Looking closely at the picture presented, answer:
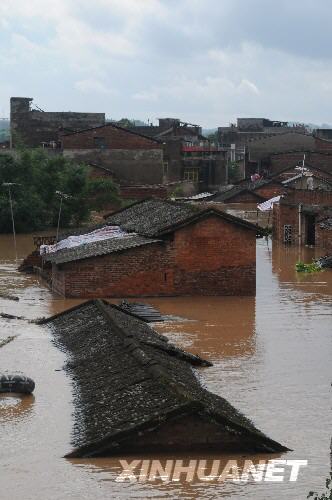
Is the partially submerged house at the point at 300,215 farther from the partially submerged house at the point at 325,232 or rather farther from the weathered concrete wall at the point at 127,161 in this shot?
the weathered concrete wall at the point at 127,161

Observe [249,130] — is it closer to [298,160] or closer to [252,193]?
[298,160]

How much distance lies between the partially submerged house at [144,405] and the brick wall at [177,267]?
6.96 metres

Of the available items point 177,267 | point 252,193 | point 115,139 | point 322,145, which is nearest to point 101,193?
point 115,139

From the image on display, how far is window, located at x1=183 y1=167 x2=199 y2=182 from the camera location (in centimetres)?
7075

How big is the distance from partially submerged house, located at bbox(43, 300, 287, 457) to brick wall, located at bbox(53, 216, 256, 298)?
696 centimetres

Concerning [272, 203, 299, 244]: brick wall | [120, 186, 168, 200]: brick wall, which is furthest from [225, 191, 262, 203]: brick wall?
[272, 203, 299, 244]: brick wall

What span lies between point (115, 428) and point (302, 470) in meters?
2.54

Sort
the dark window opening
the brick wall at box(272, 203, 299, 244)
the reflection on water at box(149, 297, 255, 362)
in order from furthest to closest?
the brick wall at box(272, 203, 299, 244) < the dark window opening < the reflection on water at box(149, 297, 255, 362)

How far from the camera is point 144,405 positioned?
15180mm

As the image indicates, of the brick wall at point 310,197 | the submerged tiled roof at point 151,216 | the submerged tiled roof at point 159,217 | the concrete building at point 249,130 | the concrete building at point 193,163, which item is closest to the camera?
the submerged tiled roof at point 159,217

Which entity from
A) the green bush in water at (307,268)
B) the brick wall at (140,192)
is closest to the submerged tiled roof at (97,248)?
the green bush in water at (307,268)

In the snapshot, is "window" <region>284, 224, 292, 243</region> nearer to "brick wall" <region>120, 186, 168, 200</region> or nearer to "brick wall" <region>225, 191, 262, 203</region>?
"brick wall" <region>120, 186, 168, 200</region>

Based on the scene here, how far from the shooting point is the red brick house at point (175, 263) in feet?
92.2

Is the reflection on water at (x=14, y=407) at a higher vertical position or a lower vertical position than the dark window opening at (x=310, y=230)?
lower
